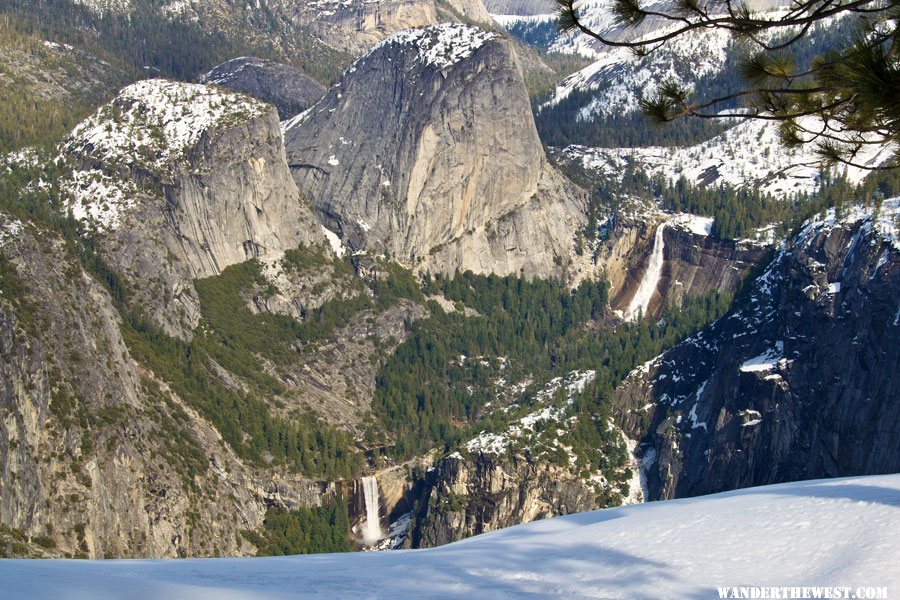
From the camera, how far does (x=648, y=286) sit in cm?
13725

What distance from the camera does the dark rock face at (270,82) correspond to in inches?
7175

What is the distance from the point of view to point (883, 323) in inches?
3386

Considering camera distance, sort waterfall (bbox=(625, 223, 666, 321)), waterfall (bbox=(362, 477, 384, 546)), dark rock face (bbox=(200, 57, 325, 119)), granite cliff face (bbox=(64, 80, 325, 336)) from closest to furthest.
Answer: waterfall (bbox=(362, 477, 384, 546)), granite cliff face (bbox=(64, 80, 325, 336)), waterfall (bbox=(625, 223, 666, 321)), dark rock face (bbox=(200, 57, 325, 119))

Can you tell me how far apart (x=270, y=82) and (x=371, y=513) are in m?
101

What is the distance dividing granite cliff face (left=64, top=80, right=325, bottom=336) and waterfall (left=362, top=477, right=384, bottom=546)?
21177mm

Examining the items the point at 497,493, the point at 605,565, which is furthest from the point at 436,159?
the point at 605,565

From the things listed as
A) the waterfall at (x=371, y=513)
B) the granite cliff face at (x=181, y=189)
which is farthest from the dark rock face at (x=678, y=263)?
the waterfall at (x=371, y=513)

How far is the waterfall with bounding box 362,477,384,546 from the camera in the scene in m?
98.5

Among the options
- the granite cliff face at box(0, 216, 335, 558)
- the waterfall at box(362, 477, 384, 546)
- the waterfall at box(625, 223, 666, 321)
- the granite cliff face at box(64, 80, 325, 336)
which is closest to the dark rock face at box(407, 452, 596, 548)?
the waterfall at box(362, 477, 384, 546)

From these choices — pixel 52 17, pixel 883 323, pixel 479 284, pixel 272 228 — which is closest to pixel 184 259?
pixel 272 228

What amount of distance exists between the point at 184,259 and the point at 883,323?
62114 millimetres

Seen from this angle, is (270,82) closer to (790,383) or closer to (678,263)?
(678,263)

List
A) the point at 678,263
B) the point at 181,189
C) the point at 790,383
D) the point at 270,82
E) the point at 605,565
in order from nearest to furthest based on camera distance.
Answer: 1. the point at 605,565
2. the point at 790,383
3. the point at 181,189
4. the point at 678,263
5. the point at 270,82

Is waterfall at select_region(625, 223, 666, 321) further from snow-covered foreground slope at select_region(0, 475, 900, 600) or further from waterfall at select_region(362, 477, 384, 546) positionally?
snow-covered foreground slope at select_region(0, 475, 900, 600)
